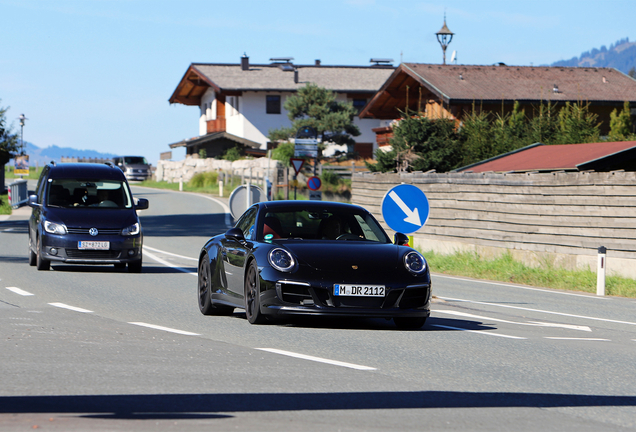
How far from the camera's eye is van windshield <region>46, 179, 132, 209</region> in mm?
17562

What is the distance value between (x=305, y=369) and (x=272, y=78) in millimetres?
72488

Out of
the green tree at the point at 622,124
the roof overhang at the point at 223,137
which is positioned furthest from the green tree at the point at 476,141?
the roof overhang at the point at 223,137

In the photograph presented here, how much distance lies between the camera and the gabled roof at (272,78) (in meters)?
75.2

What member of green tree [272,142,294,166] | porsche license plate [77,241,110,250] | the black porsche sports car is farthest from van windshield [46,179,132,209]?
green tree [272,142,294,166]

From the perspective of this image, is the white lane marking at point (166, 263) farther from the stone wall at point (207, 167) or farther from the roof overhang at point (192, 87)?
the roof overhang at point (192, 87)

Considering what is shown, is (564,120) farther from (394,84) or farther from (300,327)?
(300,327)

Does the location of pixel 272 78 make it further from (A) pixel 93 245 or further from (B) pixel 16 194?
(A) pixel 93 245

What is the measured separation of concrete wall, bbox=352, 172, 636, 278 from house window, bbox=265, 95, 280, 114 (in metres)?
51.0

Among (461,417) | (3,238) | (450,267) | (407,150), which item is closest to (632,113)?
(407,150)

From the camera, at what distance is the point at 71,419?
5.22 m

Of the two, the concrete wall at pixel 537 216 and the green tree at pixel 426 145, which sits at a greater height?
the green tree at pixel 426 145

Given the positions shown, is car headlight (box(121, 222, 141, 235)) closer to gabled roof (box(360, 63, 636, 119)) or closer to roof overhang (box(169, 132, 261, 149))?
gabled roof (box(360, 63, 636, 119))

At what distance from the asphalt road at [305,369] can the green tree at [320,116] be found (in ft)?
166

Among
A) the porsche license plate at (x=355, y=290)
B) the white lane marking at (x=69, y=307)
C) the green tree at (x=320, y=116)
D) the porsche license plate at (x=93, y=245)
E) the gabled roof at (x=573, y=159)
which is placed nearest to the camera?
the porsche license plate at (x=355, y=290)
